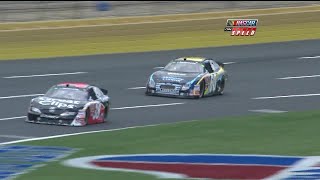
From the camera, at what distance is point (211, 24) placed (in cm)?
4250

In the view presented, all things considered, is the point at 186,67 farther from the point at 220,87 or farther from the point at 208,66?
the point at 220,87

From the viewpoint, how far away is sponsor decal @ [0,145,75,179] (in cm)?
1831

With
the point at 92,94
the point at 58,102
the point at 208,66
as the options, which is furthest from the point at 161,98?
the point at 58,102

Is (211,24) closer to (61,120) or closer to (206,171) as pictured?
(61,120)

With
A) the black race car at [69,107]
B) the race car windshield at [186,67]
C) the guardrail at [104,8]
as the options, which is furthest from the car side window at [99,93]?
the guardrail at [104,8]

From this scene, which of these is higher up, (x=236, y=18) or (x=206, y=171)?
(x=236, y=18)

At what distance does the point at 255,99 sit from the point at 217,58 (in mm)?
8405

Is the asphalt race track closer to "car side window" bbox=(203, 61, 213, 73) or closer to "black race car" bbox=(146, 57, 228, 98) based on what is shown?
"black race car" bbox=(146, 57, 228, 98)

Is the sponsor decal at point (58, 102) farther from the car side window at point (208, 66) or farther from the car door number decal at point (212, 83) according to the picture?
the car side window at point (208, 66)

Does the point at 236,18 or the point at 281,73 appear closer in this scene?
the point at 281,73

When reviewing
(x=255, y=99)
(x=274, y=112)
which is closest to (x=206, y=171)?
(x=274, y=112)

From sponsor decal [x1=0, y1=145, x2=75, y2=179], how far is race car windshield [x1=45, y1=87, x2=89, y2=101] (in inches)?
174

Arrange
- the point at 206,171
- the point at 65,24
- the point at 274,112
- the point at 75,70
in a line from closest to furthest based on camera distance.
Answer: the point at 206,171 → the point at 274,112 → the point at 75,70 → the point at 65,24
